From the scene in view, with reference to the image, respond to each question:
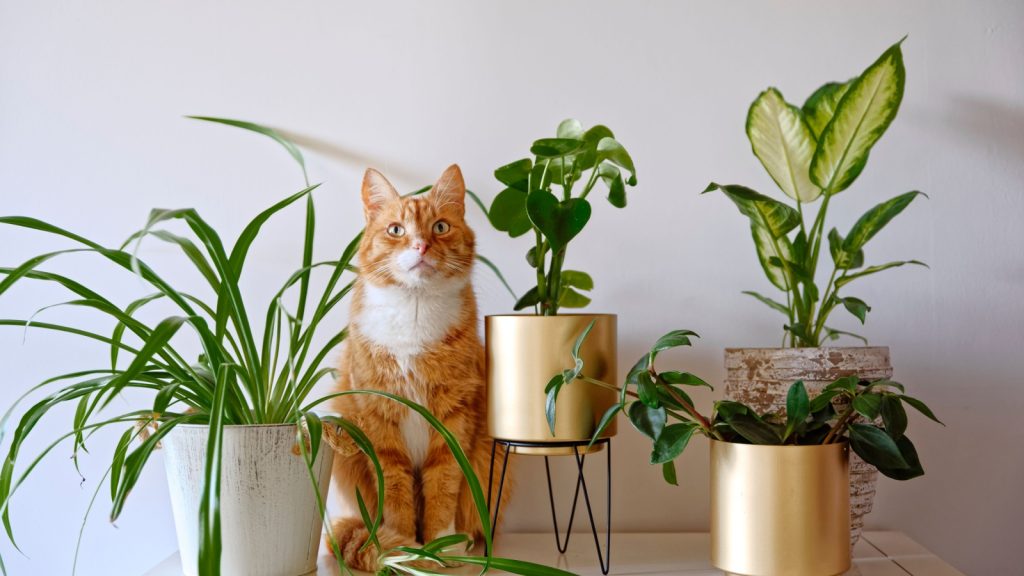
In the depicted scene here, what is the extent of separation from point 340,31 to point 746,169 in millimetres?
724

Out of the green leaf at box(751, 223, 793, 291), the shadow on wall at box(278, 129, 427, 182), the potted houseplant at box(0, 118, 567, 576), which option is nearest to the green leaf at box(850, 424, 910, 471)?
the green leaf at box(751, 223, 793, 291)

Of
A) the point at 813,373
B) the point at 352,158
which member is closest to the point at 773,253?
the point at 813,373

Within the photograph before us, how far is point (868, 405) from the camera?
80 cm

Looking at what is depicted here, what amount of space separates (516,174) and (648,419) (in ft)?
1.20

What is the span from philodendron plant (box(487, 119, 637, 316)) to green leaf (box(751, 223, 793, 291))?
0.77ft

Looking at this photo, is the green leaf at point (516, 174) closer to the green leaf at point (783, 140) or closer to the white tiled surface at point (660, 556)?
the green leaf at point (783, 140)

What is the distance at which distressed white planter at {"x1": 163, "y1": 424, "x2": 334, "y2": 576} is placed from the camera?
0.83 m

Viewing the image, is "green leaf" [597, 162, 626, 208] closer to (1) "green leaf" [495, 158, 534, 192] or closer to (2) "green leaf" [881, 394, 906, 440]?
(1) "green leaf" [495, 158, 534, 192]

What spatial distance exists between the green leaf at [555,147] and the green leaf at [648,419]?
32 centimetres

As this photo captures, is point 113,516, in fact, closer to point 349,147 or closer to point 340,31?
point 349,147

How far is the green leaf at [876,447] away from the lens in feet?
2.60

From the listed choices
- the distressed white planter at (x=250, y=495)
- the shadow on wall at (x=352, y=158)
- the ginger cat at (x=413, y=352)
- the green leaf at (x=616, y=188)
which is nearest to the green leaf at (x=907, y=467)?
the green leaf at (x=616, y=188)

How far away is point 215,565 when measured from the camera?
59 cm

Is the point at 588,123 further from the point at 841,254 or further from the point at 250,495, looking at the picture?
the point at 250,495
